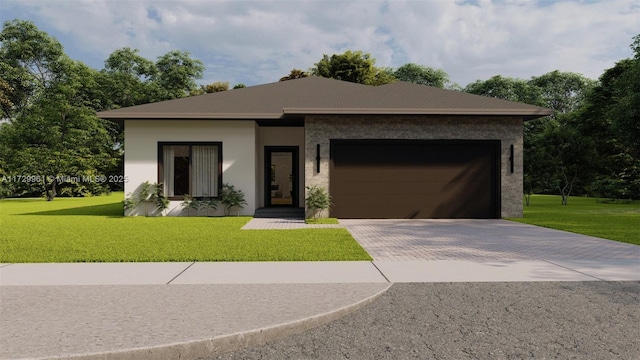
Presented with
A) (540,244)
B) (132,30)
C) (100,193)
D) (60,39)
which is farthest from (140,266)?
(60,39)

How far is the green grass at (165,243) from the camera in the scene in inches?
266

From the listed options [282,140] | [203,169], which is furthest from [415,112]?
[203,169]

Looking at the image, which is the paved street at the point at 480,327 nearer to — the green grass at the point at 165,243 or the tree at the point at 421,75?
the green grass at the point at 165,243

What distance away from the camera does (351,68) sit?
112 feet

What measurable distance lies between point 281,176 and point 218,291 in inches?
495

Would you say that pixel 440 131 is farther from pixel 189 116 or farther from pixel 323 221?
pixel 189 116

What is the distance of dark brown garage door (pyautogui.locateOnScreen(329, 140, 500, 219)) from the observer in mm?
13430

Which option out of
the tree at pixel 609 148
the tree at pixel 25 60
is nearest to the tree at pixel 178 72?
the tree at pixel 25 60

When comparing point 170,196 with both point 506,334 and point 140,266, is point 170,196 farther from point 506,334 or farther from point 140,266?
point 506,334

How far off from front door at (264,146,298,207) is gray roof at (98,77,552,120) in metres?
2.04

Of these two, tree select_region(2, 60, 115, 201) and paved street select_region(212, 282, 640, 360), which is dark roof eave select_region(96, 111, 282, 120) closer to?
paved street select_region(212, 282, 640, 360)

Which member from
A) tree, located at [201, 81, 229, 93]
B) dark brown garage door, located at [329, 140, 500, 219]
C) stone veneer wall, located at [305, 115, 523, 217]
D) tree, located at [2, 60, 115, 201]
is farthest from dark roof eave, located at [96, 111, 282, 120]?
tree, located at [201, 81, 229, 93]

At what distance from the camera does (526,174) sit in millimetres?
21375

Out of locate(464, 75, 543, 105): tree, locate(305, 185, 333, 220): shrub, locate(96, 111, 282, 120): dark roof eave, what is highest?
locate(464, 75, 543, 105): tree
